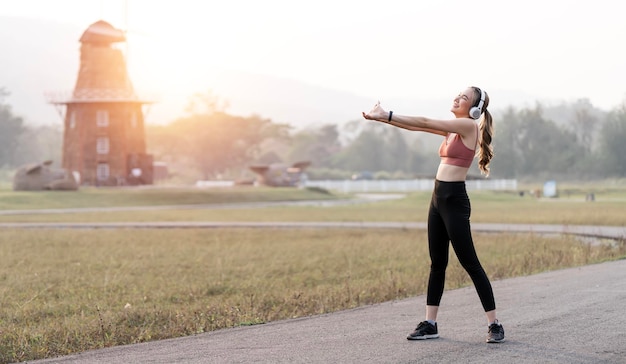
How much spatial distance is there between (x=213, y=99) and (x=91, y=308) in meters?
112

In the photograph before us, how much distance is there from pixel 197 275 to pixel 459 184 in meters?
9.03

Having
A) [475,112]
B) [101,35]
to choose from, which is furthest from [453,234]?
[101,35]

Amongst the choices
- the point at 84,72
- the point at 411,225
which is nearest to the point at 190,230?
the point at 411,225

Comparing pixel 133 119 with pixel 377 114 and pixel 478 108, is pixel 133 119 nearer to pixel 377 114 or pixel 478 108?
pixel 478 108

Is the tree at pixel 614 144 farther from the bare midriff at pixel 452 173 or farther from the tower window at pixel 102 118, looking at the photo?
the tower window at pixel 102 118

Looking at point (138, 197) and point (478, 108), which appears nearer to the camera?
point (478, 108)

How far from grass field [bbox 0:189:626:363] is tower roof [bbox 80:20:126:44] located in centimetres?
4755

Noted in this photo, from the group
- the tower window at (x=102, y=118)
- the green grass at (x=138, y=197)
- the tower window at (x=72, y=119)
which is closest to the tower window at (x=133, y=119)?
the tower window at (x=102, y=118)

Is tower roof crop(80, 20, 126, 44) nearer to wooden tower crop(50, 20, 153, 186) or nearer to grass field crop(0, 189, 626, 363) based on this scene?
wooden tower crop(50, 20, 153, 186)

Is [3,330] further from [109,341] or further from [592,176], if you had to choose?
[592,176]

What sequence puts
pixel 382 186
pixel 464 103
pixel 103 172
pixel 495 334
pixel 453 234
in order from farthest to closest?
pixel 382 186 < pixel 103 172 < pixel 464 103 < pixel 453 234 < pixel 495 334

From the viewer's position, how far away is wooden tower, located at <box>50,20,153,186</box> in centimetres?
7262

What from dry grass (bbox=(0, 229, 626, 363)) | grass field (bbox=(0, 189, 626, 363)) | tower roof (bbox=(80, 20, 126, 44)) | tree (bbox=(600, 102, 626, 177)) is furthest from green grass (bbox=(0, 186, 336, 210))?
tree (bbox=(600, 102, 626, 177))

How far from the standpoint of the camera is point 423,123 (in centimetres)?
805
